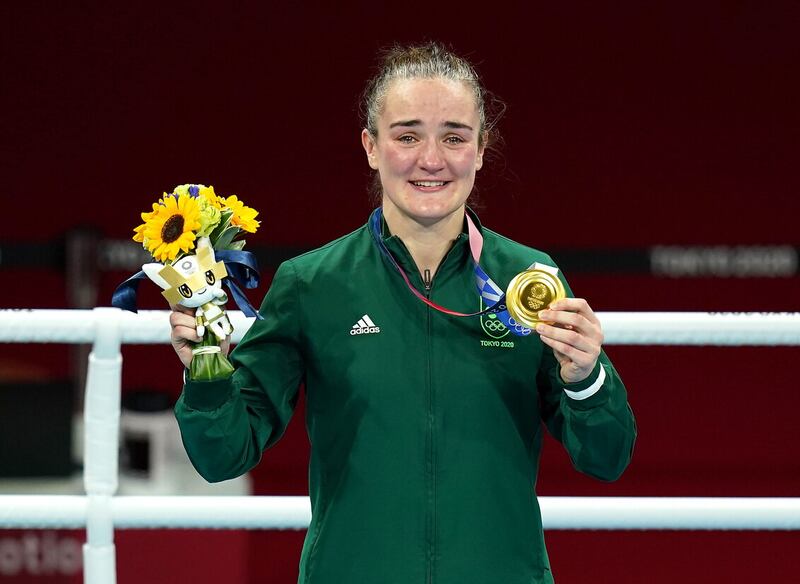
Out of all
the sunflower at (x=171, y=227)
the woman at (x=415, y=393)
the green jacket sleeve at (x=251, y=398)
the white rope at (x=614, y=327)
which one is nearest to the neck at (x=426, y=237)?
the woman at (x=415, y=393)

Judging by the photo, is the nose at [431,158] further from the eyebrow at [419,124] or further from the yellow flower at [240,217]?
the yellow flower at [240,217]

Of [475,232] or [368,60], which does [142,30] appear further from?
[475,232]

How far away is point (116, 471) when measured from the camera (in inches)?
70.7

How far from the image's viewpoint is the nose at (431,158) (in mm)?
1312

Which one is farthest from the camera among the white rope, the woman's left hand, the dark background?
the dark background

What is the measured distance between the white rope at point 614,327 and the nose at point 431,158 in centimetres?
52

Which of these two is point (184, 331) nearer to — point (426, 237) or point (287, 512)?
point (426, 237)

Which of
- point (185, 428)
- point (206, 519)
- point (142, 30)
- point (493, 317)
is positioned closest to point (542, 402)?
point (493, 317)

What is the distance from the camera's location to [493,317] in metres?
1.34

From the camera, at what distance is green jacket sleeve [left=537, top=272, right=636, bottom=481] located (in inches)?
50.1

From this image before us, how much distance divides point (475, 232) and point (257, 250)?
258 cm

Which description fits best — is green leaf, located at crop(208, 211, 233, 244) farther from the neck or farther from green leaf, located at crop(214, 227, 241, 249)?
the neck

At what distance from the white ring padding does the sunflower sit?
0.65 metres

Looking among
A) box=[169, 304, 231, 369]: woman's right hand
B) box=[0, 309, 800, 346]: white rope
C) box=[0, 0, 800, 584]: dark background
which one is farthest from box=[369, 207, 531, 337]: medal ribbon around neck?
box=[0, 0, 800, 584]: dark background
